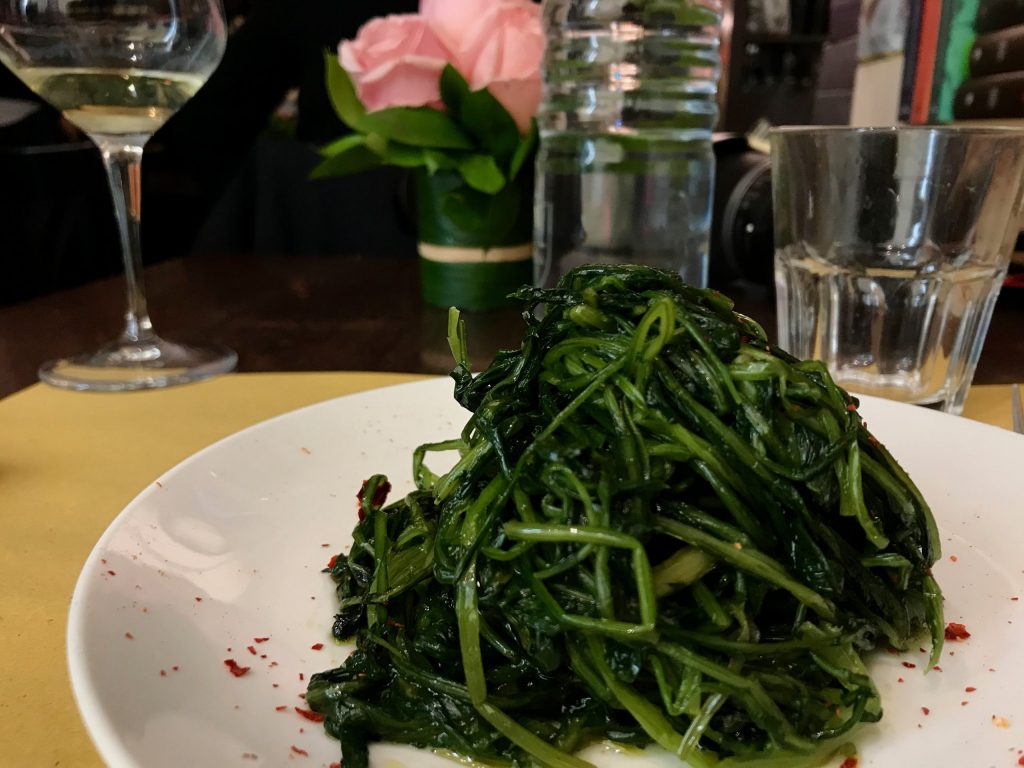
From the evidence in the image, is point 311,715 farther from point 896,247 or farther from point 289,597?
point 896,247

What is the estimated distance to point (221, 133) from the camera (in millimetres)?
3809

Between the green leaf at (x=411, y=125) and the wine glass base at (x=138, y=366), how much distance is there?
0.56 m

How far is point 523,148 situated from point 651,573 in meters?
1.39

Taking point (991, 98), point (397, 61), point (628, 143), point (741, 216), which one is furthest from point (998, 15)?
point (397, 61)

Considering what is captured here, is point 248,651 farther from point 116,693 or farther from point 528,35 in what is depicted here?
point 528,35

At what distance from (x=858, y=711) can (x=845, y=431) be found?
221 millimetres

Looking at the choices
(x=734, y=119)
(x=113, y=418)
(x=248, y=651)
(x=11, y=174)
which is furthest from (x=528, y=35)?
(x=734, y=119)

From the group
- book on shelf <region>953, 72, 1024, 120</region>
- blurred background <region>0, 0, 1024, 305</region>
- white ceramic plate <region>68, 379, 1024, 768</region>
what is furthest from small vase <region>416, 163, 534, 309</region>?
book on shelf <region>953, 72, 1024, 120</region>

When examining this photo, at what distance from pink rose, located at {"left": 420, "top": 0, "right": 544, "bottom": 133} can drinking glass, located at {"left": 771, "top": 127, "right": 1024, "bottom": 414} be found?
667mm

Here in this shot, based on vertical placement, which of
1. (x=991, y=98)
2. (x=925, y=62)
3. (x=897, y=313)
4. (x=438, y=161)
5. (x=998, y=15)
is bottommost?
(x=897, y=313)

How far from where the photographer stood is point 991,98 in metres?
2.79

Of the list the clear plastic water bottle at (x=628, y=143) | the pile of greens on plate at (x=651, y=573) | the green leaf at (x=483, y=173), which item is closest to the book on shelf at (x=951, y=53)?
the clear plastic water bottle at (x=628, y=143)

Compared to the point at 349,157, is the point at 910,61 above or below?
above

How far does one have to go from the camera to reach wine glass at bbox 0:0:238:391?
1475 millimetres
